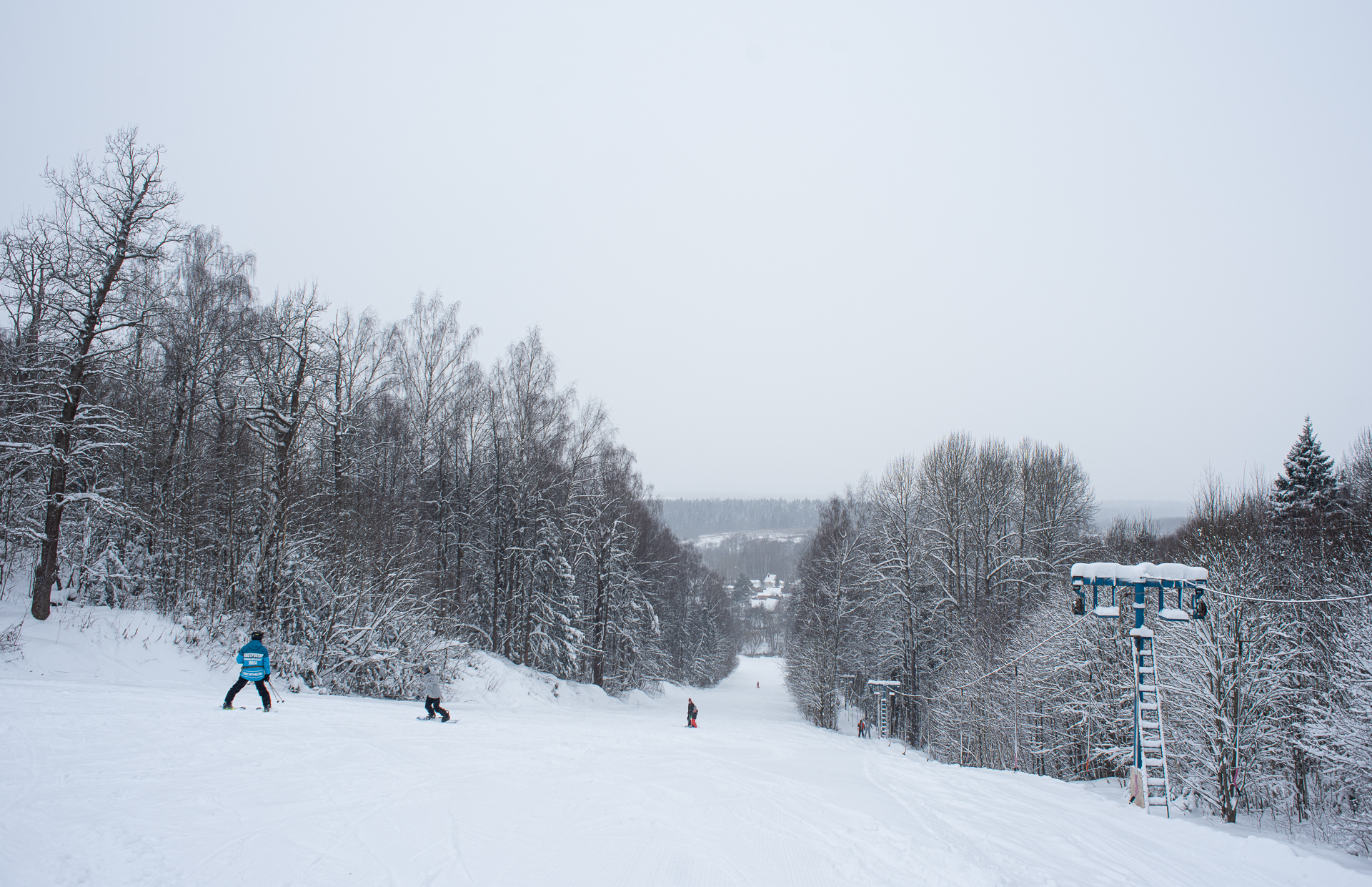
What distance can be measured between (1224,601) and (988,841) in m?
11.7

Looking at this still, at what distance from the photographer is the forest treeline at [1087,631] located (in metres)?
14.4

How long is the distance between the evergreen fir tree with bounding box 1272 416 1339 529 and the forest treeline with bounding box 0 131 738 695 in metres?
30.3

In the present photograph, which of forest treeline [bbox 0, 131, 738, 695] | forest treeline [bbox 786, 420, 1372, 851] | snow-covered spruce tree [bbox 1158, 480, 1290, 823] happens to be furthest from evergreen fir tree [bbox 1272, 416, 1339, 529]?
forest treeline [bbox 0, 131, 738, 695]

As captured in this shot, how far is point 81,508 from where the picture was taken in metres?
17.0

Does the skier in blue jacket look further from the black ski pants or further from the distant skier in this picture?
the distant skier

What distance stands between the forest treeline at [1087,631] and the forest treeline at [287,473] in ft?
46.4

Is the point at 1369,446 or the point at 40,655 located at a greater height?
the point at 1369,446

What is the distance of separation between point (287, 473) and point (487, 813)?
15.5 m

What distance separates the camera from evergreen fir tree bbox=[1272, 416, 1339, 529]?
26266mm

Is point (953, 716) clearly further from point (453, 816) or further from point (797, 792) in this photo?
point (453, 816)

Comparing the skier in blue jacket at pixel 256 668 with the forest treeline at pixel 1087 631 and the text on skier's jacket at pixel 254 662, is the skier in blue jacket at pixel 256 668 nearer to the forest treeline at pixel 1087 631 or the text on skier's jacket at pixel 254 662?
the text on skier's jacket at pixel 254 662

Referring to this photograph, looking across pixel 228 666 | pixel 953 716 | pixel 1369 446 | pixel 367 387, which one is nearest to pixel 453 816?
pixel 228 666

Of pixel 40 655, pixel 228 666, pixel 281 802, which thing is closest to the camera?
pixel 281 802

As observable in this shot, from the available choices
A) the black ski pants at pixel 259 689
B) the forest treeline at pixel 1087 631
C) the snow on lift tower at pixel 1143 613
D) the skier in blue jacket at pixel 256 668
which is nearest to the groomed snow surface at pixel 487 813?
the black ski pants at pixel 259 689
